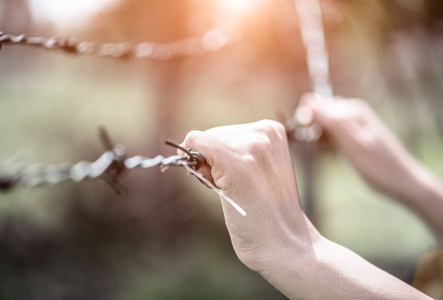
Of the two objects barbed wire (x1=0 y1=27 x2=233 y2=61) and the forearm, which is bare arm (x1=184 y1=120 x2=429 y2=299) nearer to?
the forearm

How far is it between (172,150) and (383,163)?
1.84 meters

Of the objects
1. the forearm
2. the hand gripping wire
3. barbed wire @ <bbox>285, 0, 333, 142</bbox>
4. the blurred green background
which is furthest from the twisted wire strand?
the blurred green background

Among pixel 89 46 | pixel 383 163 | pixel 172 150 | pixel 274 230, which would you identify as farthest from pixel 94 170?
pixel 172 150

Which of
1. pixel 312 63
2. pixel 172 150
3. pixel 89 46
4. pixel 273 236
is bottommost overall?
pixel 172 150

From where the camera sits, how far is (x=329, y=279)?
0.58 meters

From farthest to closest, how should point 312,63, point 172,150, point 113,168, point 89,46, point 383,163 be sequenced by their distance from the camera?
1. point 172,150
2. point 312,63
3. point 383,163
4. point 89,46
5. point 113,168

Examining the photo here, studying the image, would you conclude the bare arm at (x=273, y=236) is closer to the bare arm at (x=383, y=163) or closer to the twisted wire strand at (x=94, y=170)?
the twisted wire strand at (x=94, y=170)

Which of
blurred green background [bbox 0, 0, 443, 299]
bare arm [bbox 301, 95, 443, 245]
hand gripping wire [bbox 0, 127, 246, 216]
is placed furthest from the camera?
blurred green background [bbox 0, 0, 443, 299]

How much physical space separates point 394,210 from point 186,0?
2623 millimetres

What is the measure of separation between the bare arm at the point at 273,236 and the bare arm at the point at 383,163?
675mm

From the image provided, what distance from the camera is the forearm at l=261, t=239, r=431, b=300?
1.90 ft

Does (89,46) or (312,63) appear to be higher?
(89,46)

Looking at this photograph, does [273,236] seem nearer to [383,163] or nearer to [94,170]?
[94,170]

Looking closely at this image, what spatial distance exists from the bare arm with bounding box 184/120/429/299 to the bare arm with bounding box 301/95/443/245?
675mm
